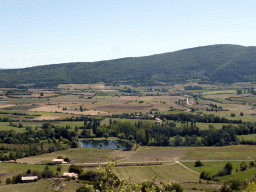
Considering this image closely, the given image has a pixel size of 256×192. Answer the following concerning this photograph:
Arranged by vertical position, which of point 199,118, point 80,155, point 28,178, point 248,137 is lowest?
point 248,137

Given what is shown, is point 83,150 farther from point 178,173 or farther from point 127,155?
point 178,173

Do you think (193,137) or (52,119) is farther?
(52,119)

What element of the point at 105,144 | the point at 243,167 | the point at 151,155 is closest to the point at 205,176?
the point at 243,167

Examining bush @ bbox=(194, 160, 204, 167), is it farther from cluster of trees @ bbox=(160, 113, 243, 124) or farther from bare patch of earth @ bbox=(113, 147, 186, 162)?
cluster of trees @ bbox=(160, 113, 243, 124)

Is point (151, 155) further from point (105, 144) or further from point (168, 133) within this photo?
point (105, 144)

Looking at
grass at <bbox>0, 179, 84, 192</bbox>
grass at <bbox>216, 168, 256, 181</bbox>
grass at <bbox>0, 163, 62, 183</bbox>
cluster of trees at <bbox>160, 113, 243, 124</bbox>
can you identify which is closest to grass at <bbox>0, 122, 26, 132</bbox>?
grass at <bbox>0, 163, 62, 183</bbox>

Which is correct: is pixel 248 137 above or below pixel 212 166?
above

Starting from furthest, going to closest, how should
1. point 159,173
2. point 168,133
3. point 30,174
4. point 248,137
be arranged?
1. point 168,133
2. point 248,137
3. point 159,173
4. point 30,174

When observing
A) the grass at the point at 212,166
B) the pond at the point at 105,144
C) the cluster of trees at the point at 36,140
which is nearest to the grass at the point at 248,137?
the grass at the point at 212,166

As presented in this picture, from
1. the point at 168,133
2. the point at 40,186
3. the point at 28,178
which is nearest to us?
the point at 40,186

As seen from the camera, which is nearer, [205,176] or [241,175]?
[241,175]

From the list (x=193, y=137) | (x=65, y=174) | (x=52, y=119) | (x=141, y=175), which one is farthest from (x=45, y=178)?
(x=52, y=119)
